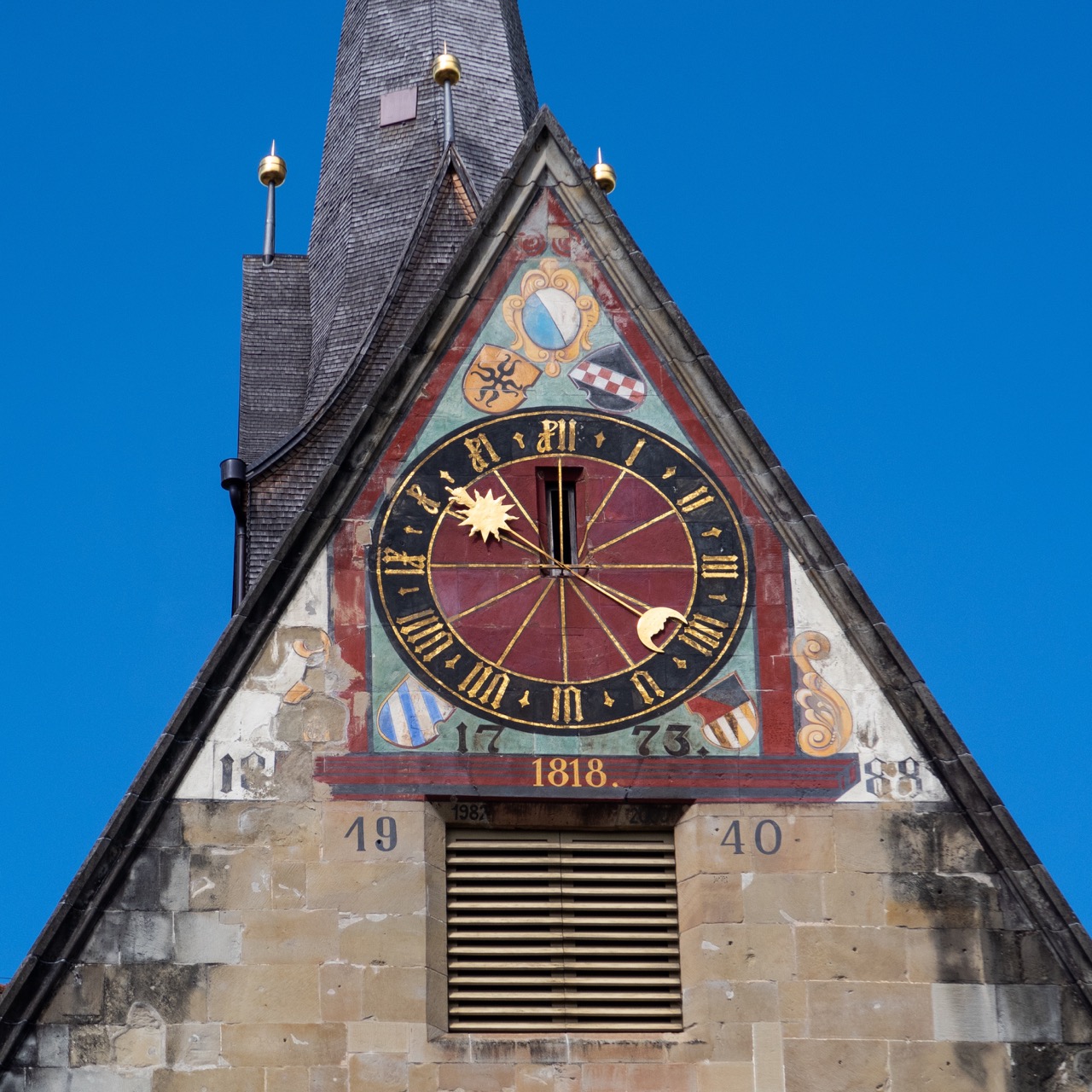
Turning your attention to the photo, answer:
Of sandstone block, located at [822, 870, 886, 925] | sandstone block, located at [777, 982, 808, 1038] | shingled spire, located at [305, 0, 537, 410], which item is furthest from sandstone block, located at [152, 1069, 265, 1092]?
shingled spire, located at [305, 0, 537, 410]

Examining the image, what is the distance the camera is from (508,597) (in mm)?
21562

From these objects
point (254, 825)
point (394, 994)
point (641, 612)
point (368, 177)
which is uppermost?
point (368, 177)

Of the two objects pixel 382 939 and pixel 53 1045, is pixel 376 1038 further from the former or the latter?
pixel 53 1045

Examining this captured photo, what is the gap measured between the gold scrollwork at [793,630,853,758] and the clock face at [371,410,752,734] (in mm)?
484

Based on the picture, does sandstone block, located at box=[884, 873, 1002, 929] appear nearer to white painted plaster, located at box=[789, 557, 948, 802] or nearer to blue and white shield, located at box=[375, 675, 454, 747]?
white painted plaster, located at box=[789, 557, 948, 802]

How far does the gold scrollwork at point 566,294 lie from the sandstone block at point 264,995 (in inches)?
183

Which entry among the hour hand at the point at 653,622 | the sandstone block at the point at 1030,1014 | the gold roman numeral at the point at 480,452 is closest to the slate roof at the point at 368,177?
the gold roman numeral at the point at 480,452

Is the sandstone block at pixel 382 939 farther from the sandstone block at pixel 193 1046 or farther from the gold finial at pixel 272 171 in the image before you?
the gold finial at pixel 272 171

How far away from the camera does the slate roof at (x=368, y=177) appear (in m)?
29.5

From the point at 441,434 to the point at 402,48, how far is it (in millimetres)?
10216

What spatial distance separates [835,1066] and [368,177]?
12839 millimetres

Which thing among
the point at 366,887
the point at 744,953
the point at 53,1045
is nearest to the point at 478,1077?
the point at 366,887

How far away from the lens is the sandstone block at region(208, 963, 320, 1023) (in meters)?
20.0

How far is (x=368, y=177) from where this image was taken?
101 feet
